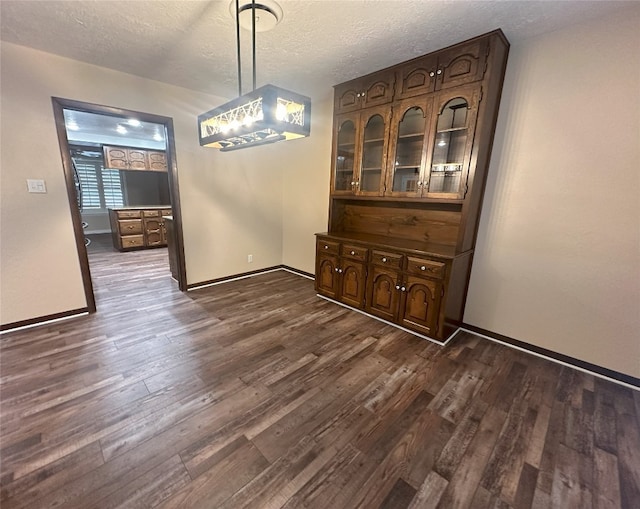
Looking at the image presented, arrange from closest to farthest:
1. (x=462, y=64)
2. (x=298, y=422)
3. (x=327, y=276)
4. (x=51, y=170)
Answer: (x=298, y=422)
(x=462, y=64)
(x=51, y=170)
(x=327, y=276)

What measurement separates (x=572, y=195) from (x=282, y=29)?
2581mm

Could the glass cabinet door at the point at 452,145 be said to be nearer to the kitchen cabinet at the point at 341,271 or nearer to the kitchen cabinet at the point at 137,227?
the kitchen cabinet at the point at 341,271

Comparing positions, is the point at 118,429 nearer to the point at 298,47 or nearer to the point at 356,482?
the point at 356,482

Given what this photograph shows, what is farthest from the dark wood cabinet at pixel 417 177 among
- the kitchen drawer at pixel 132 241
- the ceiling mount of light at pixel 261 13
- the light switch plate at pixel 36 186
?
the kitchen drawer at pixel 132 241

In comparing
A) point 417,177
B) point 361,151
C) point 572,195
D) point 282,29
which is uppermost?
point 282,29

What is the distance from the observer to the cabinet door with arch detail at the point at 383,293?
9.05 feet

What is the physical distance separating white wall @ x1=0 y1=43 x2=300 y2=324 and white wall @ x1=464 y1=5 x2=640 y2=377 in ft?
11.0

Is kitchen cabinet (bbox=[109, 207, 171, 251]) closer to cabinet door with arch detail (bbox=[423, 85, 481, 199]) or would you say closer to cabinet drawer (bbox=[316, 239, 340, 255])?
cabinet drawer (bbox=[316, 239, 340, 255])

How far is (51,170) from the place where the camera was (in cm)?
256

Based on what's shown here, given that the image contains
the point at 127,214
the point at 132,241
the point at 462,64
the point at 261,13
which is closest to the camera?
the point at 261,13

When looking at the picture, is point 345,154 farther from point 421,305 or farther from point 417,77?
point 421,305

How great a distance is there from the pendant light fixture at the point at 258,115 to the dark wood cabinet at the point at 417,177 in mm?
1306

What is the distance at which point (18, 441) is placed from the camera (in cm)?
148

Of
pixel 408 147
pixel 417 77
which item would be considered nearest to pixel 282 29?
pixel 417 77
